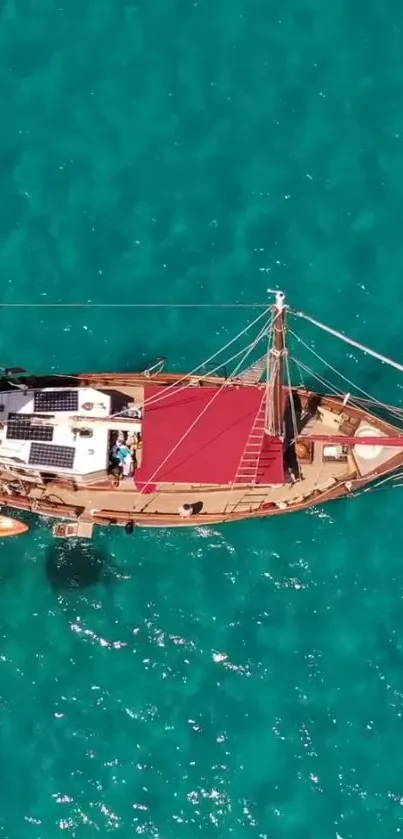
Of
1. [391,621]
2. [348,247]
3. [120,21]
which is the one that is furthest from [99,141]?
[391,621]

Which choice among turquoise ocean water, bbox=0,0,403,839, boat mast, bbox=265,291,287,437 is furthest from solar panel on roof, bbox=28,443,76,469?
boat mast, bbox=265,291,287,437

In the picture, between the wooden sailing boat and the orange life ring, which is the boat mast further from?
the orange life ring

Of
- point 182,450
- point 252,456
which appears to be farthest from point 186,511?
point 252,456

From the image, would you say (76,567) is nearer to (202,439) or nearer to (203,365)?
(202,439)

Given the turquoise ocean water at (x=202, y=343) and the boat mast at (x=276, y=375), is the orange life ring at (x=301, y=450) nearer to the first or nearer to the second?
the boat mast at (x=276, y=375)

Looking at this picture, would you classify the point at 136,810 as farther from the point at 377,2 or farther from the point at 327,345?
the point at 377,2

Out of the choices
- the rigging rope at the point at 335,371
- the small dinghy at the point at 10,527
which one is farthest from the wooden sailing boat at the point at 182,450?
the rigging rope at the point at 335,371
